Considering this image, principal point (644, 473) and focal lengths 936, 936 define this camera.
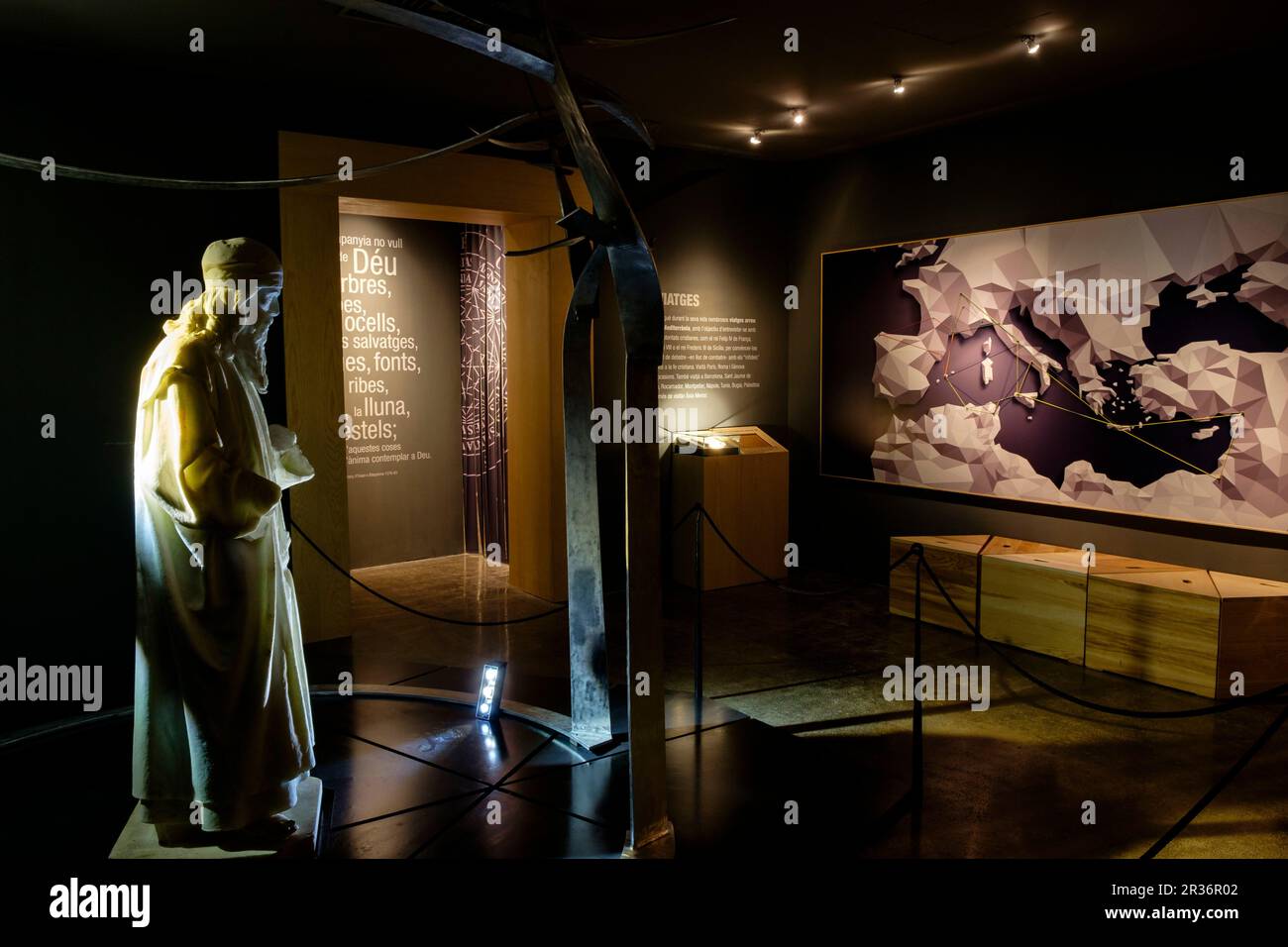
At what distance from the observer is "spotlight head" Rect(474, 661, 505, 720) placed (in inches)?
169

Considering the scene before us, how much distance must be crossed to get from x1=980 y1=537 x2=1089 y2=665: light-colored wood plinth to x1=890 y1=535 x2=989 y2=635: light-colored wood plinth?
0.34 feet

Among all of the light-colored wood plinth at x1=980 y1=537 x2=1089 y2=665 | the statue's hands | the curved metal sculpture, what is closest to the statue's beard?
the statue's hands

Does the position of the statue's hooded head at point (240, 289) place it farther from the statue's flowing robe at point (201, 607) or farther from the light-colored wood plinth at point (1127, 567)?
the light-colored wood plinth at point (1127, 567)

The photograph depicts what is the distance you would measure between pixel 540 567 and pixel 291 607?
4250mm

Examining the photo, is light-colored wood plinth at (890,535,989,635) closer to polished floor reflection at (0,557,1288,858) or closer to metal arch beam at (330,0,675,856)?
polished floor reflection at (0,557,1288,858)

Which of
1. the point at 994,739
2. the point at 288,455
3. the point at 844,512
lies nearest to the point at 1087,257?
the point at 844,512

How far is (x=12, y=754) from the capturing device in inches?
156

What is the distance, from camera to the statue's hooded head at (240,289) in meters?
2.85

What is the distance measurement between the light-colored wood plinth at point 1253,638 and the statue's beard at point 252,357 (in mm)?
4756

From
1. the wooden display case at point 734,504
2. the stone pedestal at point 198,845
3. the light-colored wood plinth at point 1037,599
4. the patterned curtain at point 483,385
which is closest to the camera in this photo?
the stone pedestal at point 198,845

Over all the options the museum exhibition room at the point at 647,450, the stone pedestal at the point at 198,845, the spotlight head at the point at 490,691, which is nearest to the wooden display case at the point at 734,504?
the museum exhibition room at the point at 647,450

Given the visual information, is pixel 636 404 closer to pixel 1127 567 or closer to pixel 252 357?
pixel 252 357

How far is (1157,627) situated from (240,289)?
16.3 feet

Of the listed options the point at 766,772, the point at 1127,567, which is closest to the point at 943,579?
the point at 1127,567
